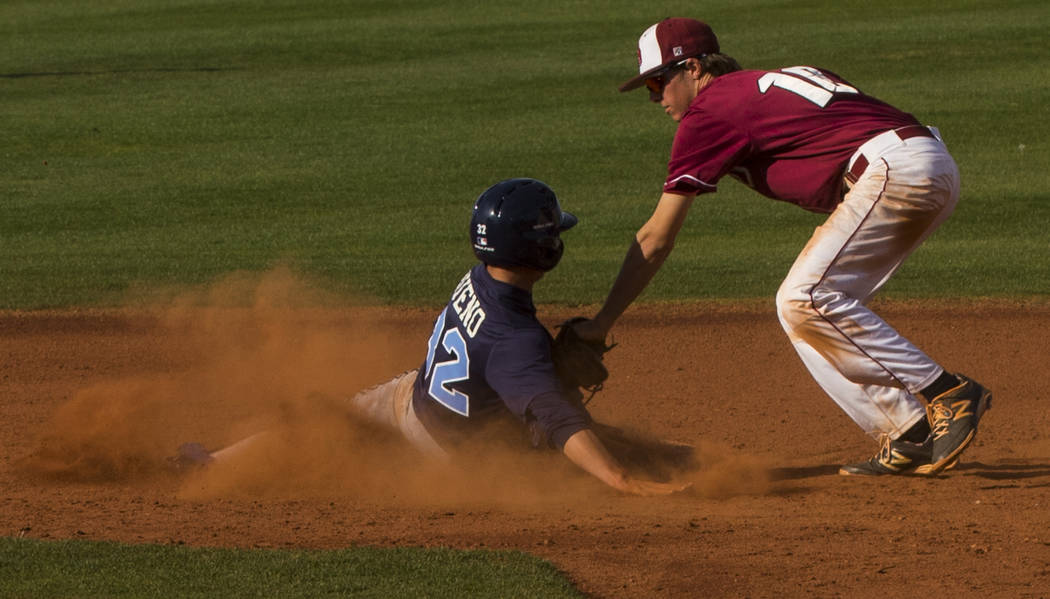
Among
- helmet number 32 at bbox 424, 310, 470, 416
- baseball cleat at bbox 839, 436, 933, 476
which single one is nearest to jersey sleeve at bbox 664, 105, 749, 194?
helmet number 32 at bbox 424, 310, 470, 416

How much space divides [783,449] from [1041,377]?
2061mm

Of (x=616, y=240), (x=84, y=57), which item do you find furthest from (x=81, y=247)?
(x=84, y=57)

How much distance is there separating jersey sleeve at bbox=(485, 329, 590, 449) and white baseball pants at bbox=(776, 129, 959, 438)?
1.01 metres

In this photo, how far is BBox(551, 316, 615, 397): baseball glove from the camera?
17.9 ft

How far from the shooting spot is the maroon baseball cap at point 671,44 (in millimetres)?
5496

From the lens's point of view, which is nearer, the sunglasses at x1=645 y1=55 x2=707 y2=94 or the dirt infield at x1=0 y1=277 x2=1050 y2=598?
the dirt infield at x1=0 y1=277 x2=1050 y2=598

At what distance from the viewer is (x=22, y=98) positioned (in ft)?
56.5

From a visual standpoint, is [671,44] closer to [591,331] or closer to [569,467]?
[591,331]

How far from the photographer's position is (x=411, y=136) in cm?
1520

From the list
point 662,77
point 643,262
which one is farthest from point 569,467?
point 662,77

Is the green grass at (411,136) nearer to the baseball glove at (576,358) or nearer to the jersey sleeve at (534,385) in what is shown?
the baseball glove at (576,358)

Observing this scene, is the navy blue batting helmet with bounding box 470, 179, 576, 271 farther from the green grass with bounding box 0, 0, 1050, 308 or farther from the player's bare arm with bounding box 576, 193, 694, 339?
the green grass with bounding box 0, 0, 1050, 308

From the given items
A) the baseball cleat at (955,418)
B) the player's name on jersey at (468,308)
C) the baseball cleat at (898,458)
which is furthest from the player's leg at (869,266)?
the player's name on jersey at (468,308)

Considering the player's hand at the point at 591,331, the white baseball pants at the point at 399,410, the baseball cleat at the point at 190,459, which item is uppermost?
the player's hand at the point at 591,331
